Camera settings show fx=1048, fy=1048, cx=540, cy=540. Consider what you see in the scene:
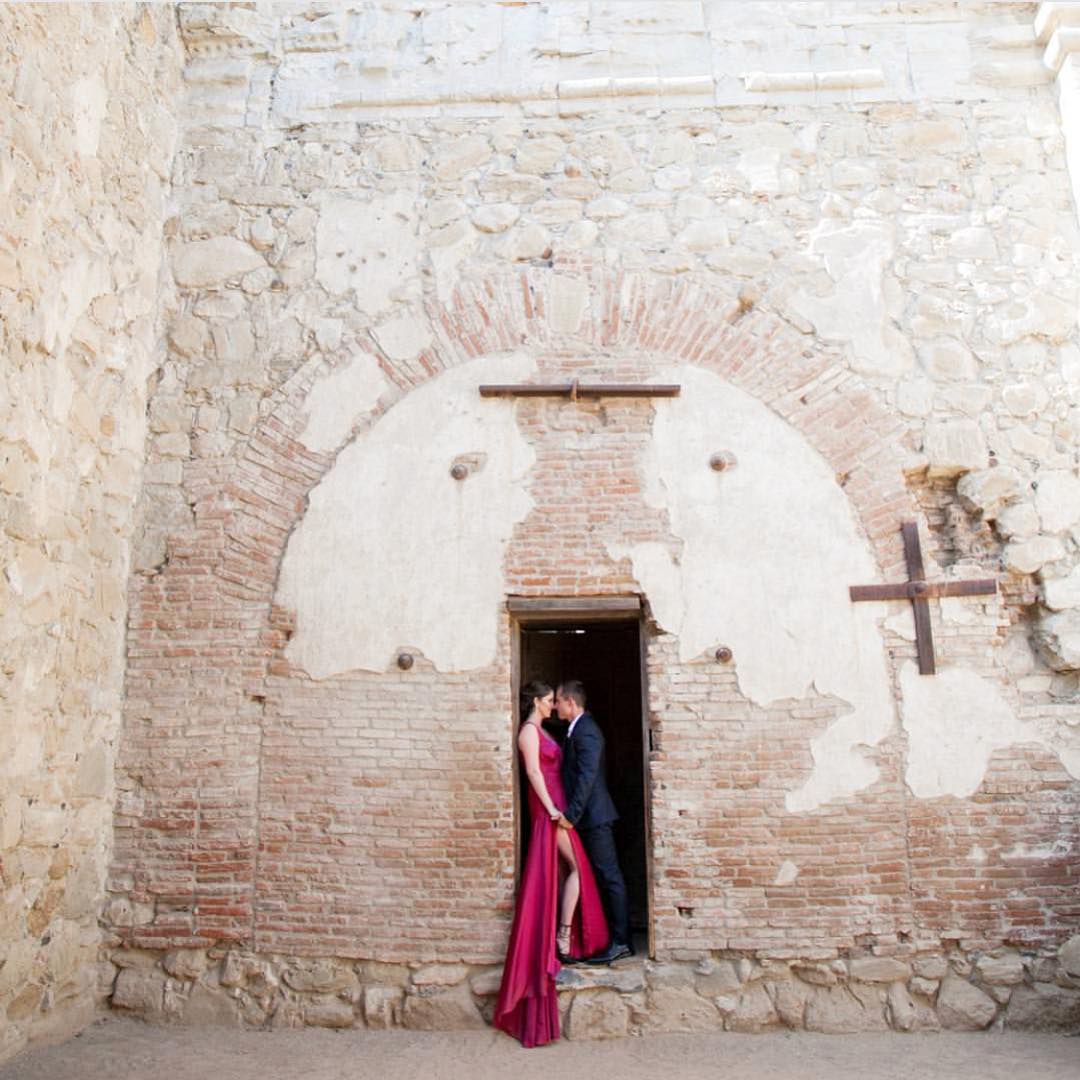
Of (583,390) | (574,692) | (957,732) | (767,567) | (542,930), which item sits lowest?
(542,930)

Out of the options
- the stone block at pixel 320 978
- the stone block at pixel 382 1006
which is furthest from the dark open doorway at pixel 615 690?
the stone block at pixel 320 978

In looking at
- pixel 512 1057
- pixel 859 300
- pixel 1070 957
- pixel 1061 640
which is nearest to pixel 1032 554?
pixel 1061 640

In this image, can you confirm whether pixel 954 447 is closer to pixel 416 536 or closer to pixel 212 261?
pixel 416 536

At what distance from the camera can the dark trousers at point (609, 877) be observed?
5305 millimetres

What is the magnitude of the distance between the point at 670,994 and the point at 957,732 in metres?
1.91

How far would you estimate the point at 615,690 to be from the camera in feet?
26.0

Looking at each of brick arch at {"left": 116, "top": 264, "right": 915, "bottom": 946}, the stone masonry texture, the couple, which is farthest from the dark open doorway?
brick arch at {"left": 116, "top": 264, "right": 915, "bottom": 946}

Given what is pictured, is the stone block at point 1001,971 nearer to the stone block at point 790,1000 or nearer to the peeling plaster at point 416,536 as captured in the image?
the stone block at point 790,1000

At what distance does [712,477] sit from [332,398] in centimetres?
213

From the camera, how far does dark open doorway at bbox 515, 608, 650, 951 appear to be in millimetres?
7215

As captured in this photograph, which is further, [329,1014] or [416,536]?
[416,536]

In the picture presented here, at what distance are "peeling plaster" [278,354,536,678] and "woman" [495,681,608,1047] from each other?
0.58m

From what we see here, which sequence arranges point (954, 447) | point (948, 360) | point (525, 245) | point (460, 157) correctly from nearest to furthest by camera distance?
1. point (954, 447)
2. point (948, 360)
3. point (525, 245)
4. point (460, 157)

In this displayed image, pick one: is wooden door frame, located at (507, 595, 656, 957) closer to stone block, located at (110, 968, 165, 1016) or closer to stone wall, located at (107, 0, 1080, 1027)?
stone wall, located at (107, 0, 1080, 1027)
